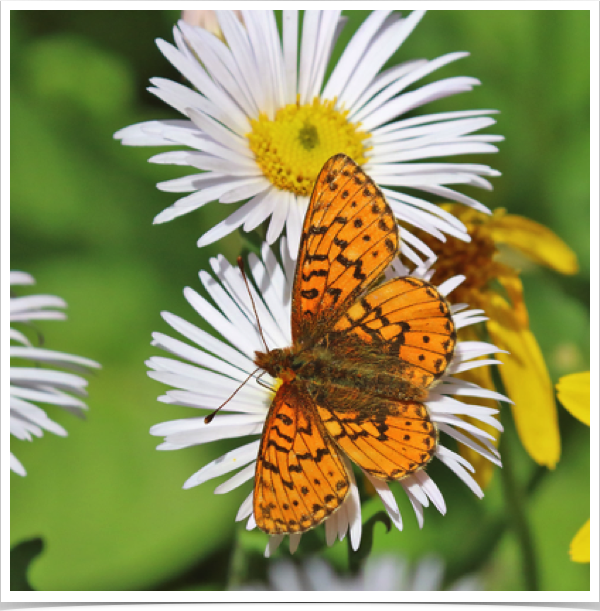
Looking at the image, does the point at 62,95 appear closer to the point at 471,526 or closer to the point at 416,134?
the point at 416,134

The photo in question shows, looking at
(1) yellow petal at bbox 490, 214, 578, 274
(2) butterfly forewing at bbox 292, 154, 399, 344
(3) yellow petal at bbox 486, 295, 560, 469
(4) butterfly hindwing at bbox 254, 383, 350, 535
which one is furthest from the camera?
(1) yellow petal at bbox 490, 214, 578, 274

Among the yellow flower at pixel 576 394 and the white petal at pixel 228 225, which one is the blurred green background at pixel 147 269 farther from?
the white petal at pixel 228 225

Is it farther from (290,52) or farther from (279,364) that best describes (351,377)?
(290,52)

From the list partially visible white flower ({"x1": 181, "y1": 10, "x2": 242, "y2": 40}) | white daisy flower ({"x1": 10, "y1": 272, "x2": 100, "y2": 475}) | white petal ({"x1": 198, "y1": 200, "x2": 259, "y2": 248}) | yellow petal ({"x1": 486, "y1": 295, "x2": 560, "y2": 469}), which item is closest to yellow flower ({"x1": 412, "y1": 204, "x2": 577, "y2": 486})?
yellow petal ({"x1": 486, "y1": 295, "x2": 560, "y2": 469})

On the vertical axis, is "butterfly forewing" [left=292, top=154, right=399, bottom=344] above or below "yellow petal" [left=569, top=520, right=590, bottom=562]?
above

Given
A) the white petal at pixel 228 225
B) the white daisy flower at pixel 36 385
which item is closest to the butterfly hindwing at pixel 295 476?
the white petal at pixel 228 225

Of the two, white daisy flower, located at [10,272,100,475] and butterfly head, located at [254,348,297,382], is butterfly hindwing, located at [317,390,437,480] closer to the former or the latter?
butterfly head, located at [254,348,297,382]

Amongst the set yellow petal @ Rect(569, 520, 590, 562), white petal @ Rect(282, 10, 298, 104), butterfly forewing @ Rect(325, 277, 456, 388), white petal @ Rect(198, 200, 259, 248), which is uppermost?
white petal @ Rect(282, 10, 298, 104)
